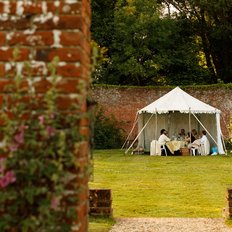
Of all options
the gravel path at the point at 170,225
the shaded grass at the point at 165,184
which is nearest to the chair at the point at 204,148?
the shaded grass at the point at 165,184

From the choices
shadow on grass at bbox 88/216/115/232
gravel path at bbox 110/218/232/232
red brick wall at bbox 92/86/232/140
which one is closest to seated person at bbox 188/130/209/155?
red brick wall at bbox 92/86/232/140

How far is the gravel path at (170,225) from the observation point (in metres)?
9.11

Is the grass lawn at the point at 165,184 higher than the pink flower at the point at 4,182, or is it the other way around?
the pink flower at the point at 4,182

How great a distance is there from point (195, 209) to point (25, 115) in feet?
26.4

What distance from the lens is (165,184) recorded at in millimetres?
15266

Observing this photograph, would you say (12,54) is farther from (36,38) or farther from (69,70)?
(69,70)

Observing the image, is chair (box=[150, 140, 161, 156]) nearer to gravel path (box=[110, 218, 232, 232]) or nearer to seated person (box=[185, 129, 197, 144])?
seated person (box=[185, 129, 197, 144])

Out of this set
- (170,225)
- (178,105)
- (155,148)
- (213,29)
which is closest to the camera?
(170,225)

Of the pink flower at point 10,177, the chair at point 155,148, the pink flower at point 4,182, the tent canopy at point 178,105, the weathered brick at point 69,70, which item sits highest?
the tent canopy at point 178,105

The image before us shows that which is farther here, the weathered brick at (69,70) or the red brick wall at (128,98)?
the red brick wall at (128,98)

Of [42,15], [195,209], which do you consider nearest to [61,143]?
[42,15]

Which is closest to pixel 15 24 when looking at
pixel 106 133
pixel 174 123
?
pixel 174 123

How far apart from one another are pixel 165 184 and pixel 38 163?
12.0 meters

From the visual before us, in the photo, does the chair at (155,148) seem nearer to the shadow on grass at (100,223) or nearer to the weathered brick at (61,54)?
the shadow on grass at (100,223)
